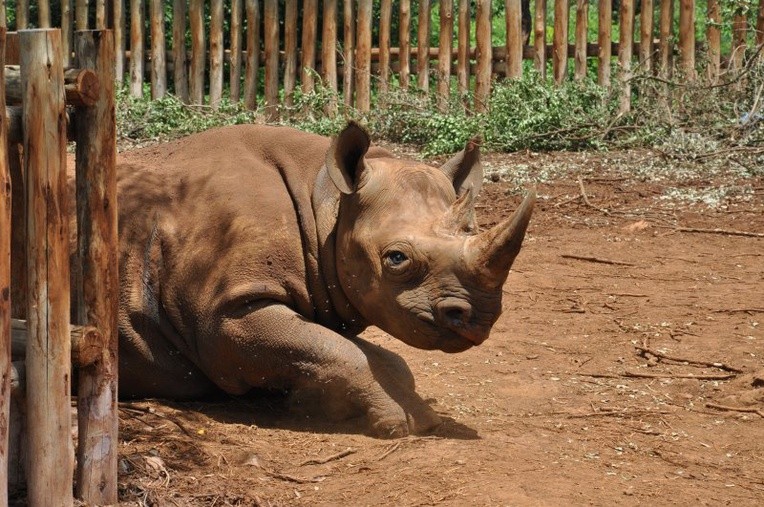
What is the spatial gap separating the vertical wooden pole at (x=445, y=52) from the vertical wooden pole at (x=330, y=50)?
123 cm

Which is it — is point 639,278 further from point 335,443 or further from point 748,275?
point 335,443

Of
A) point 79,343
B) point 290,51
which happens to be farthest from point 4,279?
point 290,51

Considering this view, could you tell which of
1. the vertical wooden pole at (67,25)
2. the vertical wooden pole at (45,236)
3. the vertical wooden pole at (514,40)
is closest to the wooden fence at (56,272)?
the vertical wooden pole at (45,236)

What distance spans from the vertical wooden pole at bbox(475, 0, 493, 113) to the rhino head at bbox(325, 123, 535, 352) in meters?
8.35

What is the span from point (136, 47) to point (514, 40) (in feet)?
15.1

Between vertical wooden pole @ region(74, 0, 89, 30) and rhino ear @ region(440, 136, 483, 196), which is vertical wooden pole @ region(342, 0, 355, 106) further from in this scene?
rhino ear @ region(440, 136, 483, 196)

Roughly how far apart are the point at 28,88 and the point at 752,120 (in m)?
10.2

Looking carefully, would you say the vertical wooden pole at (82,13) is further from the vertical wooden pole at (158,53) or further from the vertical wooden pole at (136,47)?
the vertical wooden pole at (158,53)

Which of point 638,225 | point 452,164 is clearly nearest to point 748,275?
point 638,225

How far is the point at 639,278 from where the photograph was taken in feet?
31.5

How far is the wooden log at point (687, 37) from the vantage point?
48.2ft

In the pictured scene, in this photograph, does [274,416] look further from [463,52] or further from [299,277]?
[463,52]

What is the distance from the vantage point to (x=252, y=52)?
15641mm

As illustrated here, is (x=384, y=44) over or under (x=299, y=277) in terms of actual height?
over
